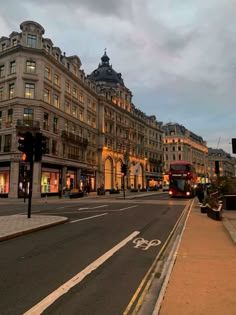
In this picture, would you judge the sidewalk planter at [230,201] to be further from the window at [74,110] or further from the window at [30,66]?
the window at [74,110]

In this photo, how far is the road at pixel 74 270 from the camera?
4.84 meters

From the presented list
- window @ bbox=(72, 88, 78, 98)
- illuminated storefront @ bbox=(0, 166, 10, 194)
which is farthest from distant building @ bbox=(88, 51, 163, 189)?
illuminated storefront @ bbox=(0, 166, 10, 194)

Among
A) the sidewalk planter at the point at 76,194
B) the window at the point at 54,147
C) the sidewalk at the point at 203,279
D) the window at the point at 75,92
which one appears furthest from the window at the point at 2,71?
the sidewalk at the point at 203,279

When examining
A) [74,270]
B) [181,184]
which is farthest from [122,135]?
[74,270]

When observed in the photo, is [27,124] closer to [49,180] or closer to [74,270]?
[49,180]

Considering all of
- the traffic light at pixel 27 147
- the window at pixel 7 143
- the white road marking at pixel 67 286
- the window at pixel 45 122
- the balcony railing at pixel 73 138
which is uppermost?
the window at pixel 45 122

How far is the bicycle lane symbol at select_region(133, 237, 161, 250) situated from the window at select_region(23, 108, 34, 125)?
1403 inches

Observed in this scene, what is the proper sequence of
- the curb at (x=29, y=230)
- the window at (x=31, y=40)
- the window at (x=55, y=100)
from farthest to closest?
the window at (x=55, y=100) → the window at (x=31, y=40) → the curb at (x=29, y=230)

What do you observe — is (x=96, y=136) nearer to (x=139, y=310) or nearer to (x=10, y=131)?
(x=10, y=131)

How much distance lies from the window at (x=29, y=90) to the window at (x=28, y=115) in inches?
80.1

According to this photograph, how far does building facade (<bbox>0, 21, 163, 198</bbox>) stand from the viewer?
43094 mm

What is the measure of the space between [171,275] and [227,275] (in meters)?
1.13

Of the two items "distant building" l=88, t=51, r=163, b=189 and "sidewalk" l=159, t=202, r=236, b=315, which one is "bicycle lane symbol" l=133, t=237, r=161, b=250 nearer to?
"sidewalk" l=159, t=202, r=236, b=315

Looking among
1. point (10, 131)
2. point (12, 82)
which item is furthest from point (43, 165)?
point (12, 82)
